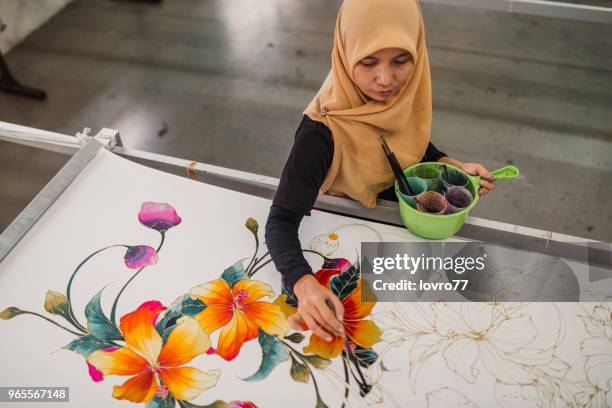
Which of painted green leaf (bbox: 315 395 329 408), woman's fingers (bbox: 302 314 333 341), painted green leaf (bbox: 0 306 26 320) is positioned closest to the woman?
woman's fingers (bbox: 302 314 333 341)

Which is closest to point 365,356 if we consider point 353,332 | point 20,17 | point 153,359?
point 353,332

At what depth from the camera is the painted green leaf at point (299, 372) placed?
0.85 metres

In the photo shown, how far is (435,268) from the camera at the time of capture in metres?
0.99

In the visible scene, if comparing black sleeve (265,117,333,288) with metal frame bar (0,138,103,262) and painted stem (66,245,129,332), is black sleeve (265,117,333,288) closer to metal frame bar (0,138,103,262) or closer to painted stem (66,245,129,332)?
painted stem (66,245,129,332)

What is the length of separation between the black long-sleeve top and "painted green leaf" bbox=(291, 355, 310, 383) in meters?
0.14

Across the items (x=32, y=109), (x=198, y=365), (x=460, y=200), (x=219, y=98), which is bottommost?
(x=198, y=365)

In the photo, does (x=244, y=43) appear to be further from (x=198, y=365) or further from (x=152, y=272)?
(x=198, y=365)

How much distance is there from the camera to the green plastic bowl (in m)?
0.97

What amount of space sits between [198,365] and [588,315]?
69 centimetres

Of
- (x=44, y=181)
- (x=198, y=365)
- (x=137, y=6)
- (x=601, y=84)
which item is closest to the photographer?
(x=198, y=365)

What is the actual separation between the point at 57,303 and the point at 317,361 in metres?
0.51

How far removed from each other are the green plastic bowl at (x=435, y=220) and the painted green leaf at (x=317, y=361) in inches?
12.7

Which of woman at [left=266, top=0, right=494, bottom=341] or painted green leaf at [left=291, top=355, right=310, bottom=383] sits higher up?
woman at [left=266, top=0, right=494, bottom=341]

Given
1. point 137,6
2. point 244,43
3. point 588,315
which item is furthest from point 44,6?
point 588,315
